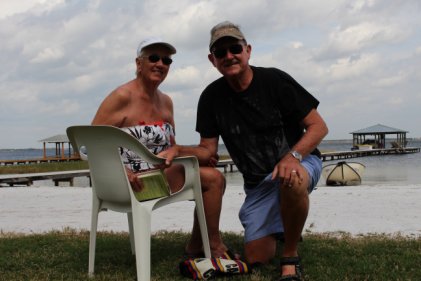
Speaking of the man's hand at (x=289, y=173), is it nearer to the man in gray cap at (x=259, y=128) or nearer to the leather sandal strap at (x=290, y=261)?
the man in gray cap at (x=259, y=128)

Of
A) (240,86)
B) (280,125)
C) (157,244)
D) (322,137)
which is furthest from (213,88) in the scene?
(157,244)

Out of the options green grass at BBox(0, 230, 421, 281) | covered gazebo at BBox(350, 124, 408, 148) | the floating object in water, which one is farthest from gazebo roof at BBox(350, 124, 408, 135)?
green grass at BBox(0, 230, 421, 281)

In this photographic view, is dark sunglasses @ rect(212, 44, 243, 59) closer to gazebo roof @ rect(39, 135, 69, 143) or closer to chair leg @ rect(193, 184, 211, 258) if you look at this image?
chair leg @ rect(193, 184, 211, 258)

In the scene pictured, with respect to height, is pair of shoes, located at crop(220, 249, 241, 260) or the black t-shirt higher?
the black t-shirt


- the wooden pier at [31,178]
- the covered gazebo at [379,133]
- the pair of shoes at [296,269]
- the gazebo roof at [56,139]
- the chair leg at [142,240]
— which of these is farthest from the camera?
the covered gazebo at [379,133]

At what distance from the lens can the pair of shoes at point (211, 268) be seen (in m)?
3.08

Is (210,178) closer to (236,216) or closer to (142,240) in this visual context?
(142,240)

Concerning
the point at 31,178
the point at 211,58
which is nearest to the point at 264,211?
the point at 211,58

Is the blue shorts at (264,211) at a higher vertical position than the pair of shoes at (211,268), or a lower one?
higher

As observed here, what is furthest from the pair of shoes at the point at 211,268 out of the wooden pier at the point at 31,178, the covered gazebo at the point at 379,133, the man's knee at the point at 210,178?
the covered gazebo at the point at 379,133

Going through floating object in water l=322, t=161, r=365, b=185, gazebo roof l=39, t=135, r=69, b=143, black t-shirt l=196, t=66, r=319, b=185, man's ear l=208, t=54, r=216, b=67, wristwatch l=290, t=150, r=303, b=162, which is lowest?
floating object in water l=322, t=161, r=365, b=185

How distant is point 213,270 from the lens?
10.1 feet

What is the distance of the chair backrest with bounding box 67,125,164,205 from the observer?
113 inches

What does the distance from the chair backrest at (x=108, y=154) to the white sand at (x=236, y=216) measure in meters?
2.46
